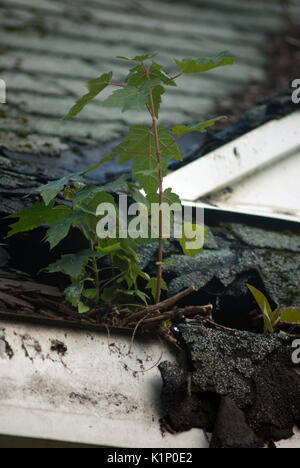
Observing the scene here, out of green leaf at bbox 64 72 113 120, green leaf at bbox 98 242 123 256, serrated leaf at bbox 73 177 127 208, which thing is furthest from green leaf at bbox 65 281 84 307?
green leaf at bbox 64 72 113 120

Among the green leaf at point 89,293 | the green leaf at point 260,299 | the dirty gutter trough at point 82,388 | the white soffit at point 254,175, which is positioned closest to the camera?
the dirty gutter trough at point 82,388

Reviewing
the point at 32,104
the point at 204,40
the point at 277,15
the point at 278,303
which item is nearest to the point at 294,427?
the point at 278,303

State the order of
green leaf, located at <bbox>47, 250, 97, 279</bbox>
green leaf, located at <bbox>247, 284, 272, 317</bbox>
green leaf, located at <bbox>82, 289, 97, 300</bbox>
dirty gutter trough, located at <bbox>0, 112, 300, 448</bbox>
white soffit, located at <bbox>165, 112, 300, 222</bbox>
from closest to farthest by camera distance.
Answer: dirty gutter trough, located at <bbox>0, 112, 300, 448</bbox> → green leaf, located at <bbox>47, 250, 97, 279</bbox> → green leaf, located at <bbox>82, 289, 97, 300</bbox> → green leaf, located at <bbox>247, 284, 272, 317</bbox> → white soffit, located at <bbox>165, 112, 300, 222</bbox>

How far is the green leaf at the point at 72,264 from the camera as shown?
1280 mm

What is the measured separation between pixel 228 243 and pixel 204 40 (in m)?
2.32

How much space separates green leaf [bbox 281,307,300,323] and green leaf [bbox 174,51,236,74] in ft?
2.51

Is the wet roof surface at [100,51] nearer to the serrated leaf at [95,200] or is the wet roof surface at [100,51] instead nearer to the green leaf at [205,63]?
the serrated leaf at [95,200]

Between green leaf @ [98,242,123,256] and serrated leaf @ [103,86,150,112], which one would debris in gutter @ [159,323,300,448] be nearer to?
green leaf @ [98,242,123,256]

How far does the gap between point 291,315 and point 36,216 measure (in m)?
0.84

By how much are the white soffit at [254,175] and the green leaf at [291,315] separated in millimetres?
664

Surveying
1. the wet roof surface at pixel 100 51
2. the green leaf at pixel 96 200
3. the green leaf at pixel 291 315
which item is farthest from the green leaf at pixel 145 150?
the wet roof surface at pixel 100 51

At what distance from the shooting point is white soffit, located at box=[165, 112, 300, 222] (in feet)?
7.14

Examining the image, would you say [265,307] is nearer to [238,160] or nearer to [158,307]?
[158,307]

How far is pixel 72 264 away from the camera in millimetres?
1302
